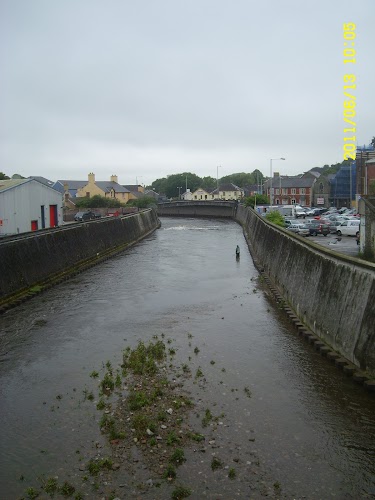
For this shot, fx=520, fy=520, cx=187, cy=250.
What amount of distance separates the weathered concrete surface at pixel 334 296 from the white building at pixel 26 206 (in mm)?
23857

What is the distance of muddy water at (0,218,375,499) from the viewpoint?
996 centimetres

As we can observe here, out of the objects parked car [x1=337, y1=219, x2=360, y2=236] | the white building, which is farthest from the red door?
parked car [x1=337, y1=219, x2=360, y2=236]

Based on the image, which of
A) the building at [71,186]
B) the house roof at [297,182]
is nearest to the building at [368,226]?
the house roof at [297,182]

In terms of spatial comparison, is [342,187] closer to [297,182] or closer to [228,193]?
[297,182]

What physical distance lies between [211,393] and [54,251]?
71.4 ft

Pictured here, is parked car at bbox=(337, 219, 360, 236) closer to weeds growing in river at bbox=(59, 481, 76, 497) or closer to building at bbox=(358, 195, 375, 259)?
building at bbox=(358, 195, 375, 259)

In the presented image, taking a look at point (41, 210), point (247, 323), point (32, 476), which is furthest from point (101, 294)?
point (41, 210)

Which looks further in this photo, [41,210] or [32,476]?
[41,210]

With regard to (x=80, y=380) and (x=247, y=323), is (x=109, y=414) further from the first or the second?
(x=247, y=323)

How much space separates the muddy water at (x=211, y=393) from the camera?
32.7ft

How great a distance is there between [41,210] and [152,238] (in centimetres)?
1774

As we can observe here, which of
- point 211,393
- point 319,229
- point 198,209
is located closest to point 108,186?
point 198,209

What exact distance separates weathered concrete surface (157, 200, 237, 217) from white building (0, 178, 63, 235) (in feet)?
185

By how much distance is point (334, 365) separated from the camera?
51.0 feet
